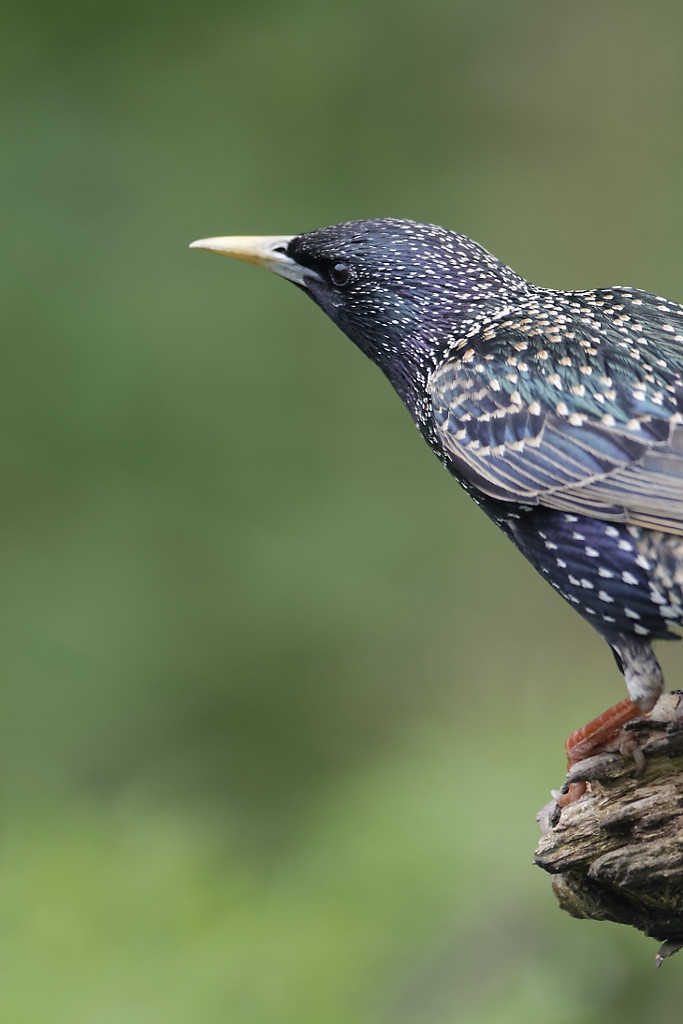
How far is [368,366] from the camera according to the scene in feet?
20.6

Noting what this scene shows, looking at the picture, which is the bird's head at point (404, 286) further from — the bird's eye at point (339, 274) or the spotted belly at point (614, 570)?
the spotted belly at point (614, 570)

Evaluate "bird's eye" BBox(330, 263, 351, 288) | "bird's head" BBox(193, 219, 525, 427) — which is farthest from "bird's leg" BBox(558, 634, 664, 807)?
"bird's eye" BBox(330, 263, 351, 288)

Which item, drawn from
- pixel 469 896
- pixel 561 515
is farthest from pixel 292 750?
pixel 561 515

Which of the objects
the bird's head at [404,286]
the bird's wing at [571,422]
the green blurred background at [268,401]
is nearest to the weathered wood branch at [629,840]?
the bird's wing at [571,422]

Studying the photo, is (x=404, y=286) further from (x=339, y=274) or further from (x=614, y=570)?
(x=614, y=570)

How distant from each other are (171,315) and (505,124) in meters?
1.95

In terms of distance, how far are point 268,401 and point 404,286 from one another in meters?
A: 2.54

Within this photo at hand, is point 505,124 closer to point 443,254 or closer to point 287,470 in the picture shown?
point 287,470

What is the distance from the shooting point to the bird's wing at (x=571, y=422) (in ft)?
9.84

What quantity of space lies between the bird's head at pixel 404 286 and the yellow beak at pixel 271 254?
0.06 feet

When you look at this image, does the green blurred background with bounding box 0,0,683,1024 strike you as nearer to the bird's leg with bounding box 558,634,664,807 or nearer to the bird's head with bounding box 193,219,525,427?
the bird's leg with bounding box 558,634,664,807

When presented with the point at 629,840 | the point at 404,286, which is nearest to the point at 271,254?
the point at 404,286

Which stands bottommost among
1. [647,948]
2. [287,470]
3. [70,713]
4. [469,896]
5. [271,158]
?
[647,948]

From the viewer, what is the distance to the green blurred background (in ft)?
18.7
